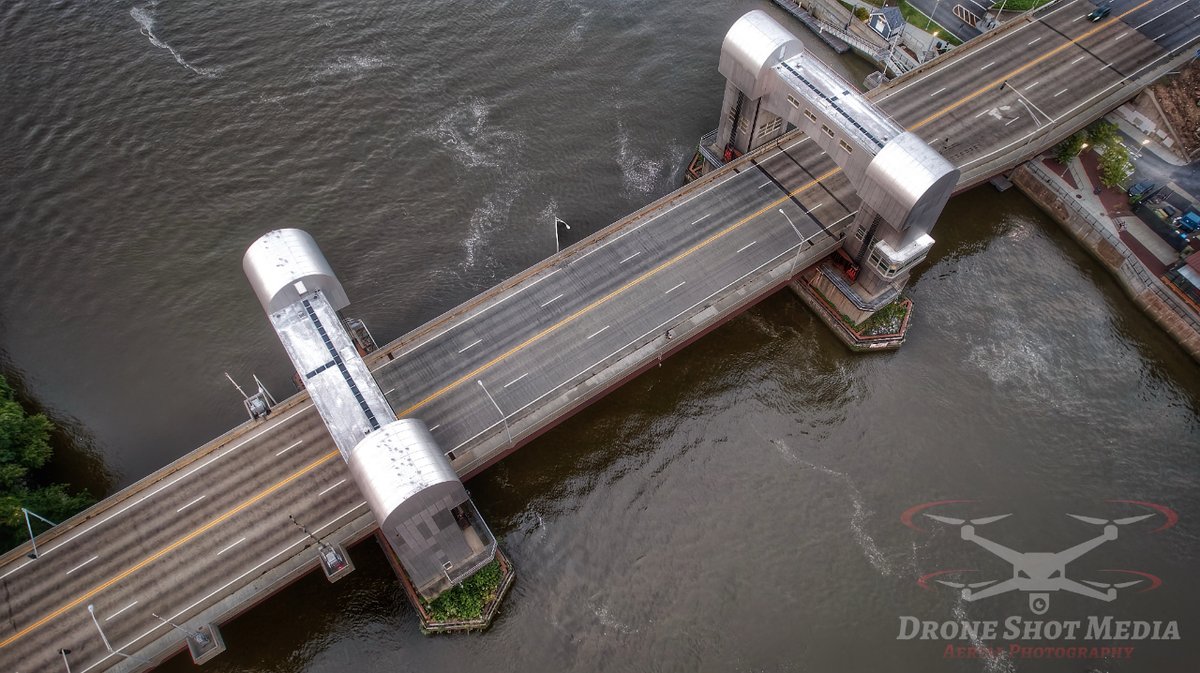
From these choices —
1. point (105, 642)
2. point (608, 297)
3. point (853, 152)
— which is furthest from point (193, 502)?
point (853, 152)

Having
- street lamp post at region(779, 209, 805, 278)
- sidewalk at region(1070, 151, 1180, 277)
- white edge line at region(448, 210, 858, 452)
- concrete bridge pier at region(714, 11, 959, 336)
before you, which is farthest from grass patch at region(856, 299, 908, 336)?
sidewalk at region(1070, 151, 1180, 277)

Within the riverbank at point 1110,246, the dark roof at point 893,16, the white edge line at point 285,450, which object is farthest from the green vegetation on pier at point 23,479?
the dark roof at point 893,16

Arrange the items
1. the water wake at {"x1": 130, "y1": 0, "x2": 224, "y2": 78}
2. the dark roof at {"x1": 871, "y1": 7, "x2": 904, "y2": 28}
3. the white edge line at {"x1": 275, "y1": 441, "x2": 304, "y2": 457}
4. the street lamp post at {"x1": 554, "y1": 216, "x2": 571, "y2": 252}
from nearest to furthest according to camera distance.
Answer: the white edge line at {"x1": 275, "y1": 441, "x2": 304, "y2": 457} → the street lamp post at {"x1": 554, "y1": 216, "x2": 571, "y2": 252} → the water wake at {"x1": 130, "y1": 0, "x2": 224, "y2": 78} → the dark roof at {"x1": 871, "y1": 7, "x2": 904, "y2": 28}

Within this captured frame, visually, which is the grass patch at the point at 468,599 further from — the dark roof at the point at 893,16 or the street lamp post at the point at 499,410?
the dark roof at the point at 893,16

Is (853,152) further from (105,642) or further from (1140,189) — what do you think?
(105,642)

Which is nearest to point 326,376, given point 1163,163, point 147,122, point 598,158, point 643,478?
point 643,478

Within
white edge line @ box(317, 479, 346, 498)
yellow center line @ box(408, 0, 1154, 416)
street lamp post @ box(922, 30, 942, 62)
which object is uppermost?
street lamp post @ box(922, 30, 942, 62)

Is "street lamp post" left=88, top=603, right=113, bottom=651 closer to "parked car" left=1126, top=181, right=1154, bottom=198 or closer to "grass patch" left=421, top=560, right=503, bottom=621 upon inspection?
"grass patch" left=421, top=560, right=503, bottom=621
